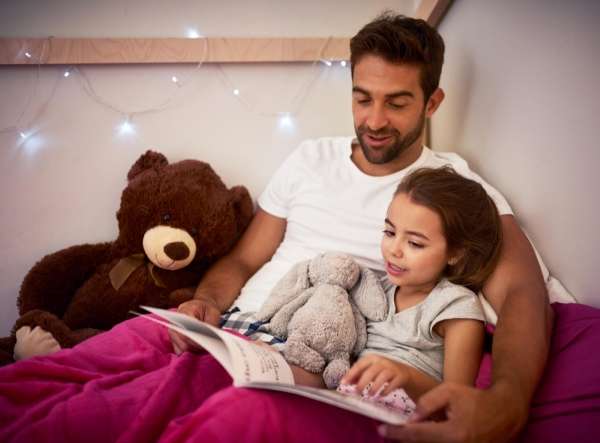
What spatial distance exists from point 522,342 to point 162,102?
1.27 meters

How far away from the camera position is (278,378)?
65cm

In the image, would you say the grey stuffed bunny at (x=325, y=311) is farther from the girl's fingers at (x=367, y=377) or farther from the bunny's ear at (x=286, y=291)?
the girl's fingers at (x=367, y=377)

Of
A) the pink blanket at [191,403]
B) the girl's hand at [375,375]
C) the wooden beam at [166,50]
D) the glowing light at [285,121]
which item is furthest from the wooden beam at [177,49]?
the girl's hand at [375,375]

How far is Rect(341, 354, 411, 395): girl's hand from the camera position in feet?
2.05

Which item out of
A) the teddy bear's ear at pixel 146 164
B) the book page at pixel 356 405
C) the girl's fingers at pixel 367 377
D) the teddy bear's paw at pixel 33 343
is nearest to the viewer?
the book page at pixel 356 405

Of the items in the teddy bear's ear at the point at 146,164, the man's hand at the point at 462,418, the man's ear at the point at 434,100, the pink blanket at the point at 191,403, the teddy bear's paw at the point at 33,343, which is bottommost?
the teddy bear's paw at the point at 33,343

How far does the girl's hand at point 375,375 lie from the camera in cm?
62

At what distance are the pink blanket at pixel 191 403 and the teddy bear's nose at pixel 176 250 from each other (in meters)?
0.32

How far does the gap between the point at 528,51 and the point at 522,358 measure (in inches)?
26.4

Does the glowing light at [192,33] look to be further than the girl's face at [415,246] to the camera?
Yes

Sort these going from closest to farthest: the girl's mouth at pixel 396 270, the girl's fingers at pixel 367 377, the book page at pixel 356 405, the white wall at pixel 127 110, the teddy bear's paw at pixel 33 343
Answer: the book page at pixel 356 405 < the girl's fingers at pixel 367 377 < the girl's mouth at pixel 396 270 < the teddy bear's paw at pixel 33 343 < the white wall at pixel 127 110

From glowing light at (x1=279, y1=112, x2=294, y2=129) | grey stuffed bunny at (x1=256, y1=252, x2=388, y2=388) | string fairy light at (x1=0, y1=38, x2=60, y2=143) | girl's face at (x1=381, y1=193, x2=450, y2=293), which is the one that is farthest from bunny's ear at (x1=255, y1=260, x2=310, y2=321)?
string fairy light at (x1=0, y1=38, x2=60, y2=143)

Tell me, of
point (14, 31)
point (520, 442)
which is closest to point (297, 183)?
point (520, 442)

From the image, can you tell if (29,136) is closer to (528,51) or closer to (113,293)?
(113,293)
